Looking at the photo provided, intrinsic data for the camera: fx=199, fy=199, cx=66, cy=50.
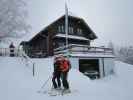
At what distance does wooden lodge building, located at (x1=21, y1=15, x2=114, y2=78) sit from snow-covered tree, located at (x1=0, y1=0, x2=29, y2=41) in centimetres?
328

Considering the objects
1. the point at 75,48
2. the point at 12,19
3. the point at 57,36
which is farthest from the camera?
the point at 57,36

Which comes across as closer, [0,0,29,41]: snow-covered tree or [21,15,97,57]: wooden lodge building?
[0,0,29,41]: snow-covered tree

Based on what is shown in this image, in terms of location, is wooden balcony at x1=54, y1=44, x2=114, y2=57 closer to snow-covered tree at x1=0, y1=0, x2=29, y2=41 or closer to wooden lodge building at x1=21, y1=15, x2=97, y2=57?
wooden lodge building at x1=21, y1=15, x2=97, y2=57

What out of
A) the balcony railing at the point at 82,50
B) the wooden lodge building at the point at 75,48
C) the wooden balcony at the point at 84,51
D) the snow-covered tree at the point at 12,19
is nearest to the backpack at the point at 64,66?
the wooden lodge building at the point at 75,48

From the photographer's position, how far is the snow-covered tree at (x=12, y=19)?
968 inches

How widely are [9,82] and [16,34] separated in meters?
15.0

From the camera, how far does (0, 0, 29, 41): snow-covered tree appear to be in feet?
80.7

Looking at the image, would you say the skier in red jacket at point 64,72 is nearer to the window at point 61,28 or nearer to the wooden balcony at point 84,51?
the wooden balcony at point 84,51

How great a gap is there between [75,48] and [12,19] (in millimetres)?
9828

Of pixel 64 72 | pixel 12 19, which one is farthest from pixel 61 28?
pixel 64 72

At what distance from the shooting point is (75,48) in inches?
813

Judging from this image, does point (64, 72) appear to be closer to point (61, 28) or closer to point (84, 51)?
point (84, 51)

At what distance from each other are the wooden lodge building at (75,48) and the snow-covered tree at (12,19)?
3281mm

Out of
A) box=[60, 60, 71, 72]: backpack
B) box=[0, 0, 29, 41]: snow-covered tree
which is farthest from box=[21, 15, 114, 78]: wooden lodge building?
box=[60, 60, 71, 72]: backpack
